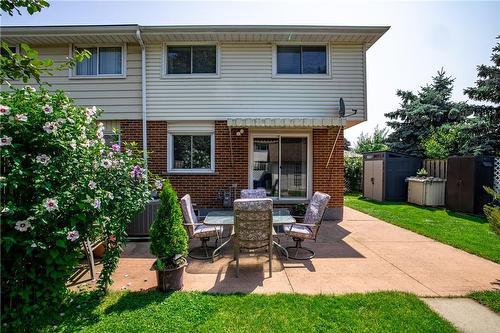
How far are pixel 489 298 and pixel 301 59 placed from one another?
729 cm

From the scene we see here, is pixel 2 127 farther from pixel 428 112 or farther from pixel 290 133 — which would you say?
pixel 428 112

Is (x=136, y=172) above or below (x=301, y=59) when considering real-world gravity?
below

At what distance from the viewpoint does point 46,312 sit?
325cm

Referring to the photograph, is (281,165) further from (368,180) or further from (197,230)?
(368,180)

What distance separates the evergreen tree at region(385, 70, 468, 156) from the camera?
19.8 m

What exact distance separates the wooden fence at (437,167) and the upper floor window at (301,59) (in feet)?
25.1

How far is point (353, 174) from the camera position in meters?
17.6

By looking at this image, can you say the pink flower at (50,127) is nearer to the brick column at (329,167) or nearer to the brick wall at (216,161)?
the brick wall at (216,161)

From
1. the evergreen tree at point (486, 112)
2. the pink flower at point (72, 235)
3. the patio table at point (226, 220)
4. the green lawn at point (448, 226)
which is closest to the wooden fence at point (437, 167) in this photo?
the green lawn at point (448, 226)

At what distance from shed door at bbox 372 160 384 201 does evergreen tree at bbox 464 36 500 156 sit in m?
5.70

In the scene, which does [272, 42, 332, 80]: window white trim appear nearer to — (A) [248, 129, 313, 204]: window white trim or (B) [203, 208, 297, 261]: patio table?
(A) [248, 129, 313, 204]: window white trim

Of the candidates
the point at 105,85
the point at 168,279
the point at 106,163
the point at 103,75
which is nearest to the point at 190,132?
the point at 105,85

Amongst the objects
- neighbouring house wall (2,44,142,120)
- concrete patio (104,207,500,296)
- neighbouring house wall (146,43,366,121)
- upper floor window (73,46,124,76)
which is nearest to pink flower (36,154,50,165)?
concrete patio (104,207,500,296)

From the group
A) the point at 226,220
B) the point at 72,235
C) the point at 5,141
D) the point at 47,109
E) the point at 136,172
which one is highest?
the point at 47,109
